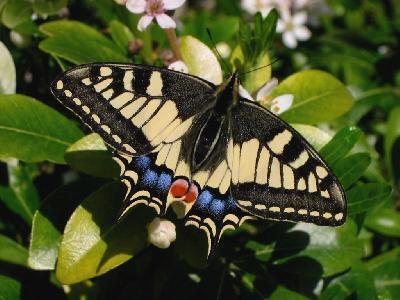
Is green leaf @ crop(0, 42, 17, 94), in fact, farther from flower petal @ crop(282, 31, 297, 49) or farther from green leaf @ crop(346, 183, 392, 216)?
flower petal @ crop(282, 31, 297, 49)

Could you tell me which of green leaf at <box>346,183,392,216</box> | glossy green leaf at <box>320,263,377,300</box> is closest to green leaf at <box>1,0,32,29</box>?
green leaf at <box>346,183,392,216</box>

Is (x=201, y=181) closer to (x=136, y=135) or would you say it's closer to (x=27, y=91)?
(x=136, y=135)

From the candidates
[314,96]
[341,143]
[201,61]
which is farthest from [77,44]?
[341,143]

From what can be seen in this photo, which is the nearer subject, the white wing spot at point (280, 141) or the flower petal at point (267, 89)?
the white wing spot at point (280, 141)

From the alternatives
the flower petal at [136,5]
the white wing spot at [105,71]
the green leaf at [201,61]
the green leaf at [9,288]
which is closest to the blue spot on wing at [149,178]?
the white wing spot at [105,71]

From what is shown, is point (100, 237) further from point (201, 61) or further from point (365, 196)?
point (365, 196)

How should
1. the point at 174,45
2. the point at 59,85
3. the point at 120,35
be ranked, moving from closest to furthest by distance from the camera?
the point at 59,85 → the point at 174,45 → the point at 120,35

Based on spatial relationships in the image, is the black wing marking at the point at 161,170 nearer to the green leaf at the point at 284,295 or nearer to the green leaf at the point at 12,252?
the green leaf at the point at 284,295
